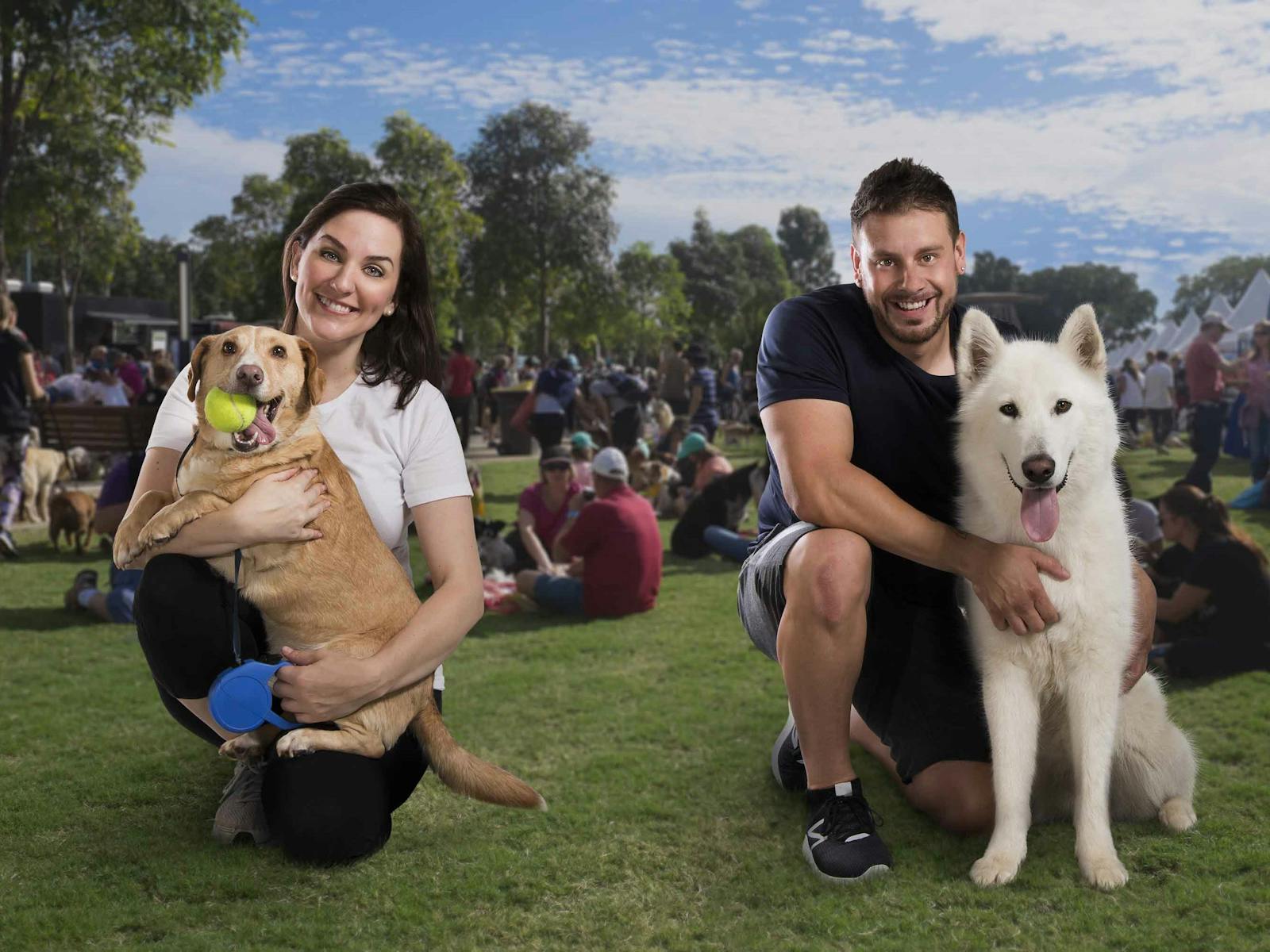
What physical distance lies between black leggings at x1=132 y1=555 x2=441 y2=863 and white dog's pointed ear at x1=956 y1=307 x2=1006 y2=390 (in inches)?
77.9

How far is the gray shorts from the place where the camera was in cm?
354

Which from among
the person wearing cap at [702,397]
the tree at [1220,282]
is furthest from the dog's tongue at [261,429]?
the tree at [1220,282]

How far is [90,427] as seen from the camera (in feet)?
44.9

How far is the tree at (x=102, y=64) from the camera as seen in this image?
17328 mm

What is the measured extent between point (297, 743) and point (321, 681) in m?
0.26

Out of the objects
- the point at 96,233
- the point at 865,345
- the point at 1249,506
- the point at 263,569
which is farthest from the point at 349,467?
the point at 96,233

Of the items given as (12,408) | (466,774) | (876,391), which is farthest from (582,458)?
(466,774)

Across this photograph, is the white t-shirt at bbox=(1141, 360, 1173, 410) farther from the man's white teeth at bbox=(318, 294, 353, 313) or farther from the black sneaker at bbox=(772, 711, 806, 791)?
the man's white teeth at bbox=(318, 294, 353, 313)

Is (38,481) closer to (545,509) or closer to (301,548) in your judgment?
(545,509)

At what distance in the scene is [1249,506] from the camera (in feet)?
39.3

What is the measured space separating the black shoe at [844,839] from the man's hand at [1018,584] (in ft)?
2.43

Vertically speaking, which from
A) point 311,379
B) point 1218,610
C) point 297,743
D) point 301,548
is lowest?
point 1218,610

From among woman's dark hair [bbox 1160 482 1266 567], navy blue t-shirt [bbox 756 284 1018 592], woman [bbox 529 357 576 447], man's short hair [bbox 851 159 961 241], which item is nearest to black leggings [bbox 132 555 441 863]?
navy blue t-shirt [bbox 756 284 1018 592]

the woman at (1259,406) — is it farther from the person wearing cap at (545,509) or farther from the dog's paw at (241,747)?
the dog's paw at (241,747)
